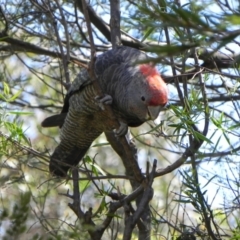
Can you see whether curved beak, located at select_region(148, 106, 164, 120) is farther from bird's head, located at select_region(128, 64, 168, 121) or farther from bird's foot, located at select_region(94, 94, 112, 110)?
bird's foot, located at select_region(94, 94, 112, 110)

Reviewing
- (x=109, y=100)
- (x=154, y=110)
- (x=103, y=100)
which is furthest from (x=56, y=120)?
(x=154, y=110)

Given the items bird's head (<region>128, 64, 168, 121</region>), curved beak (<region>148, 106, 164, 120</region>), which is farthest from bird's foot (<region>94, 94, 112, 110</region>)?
curved beak (<region>148, 106, 164, 120</region>)

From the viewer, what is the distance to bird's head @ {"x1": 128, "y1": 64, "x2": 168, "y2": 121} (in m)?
3.30

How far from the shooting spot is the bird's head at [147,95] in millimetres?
3297

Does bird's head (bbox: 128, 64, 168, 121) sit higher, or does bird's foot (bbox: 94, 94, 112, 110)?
bird's head (bbox: 128, 64, 168, 121)

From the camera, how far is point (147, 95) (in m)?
3.36

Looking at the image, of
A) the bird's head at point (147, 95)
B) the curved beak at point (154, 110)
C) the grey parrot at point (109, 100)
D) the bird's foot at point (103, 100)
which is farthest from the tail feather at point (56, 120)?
the curved beak at point (154, 110)

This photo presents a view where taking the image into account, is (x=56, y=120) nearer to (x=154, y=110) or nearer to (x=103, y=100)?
(x=103, y=100)

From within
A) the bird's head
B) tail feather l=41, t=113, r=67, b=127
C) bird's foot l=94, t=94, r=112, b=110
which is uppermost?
tail feather l=41, t=113, r=67, b=127

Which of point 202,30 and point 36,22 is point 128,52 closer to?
point 36,22

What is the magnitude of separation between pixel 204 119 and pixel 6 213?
64.8 inches

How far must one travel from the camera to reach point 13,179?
3.73 meters

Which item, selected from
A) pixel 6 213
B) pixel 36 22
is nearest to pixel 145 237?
pixel 6 213

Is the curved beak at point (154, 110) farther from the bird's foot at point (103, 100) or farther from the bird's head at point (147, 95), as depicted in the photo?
the bird's foot at point (103, 100)
